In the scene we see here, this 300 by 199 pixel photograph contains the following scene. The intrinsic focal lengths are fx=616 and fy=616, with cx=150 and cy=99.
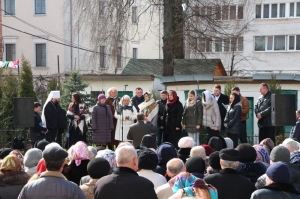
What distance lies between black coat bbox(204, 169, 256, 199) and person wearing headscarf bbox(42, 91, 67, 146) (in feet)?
Answer: 31.0

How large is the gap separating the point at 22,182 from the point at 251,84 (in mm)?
17165

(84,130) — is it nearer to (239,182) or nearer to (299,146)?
(299,146)

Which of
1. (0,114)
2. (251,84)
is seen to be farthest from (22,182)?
(251,84)

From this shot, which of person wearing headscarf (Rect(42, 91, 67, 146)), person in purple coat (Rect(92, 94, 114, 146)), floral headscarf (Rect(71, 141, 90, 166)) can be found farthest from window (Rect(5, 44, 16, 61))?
floral headscarf (Rect(71, 141, 90, 166))

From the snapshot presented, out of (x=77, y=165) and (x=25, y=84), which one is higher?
(x=25, y=84)

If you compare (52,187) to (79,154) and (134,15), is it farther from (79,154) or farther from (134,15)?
(134,15)

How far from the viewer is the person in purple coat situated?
16.6 meters

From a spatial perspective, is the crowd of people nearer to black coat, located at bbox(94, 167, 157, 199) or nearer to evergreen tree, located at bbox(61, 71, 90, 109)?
black coat, located at bbox(94, 167, 157, 199)

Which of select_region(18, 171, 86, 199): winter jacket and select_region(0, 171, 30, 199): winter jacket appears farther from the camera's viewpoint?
select_region(0, 171, 30, 199): winter jacket

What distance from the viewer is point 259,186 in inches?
297

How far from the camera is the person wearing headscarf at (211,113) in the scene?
16.2m

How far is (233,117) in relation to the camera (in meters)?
15.8

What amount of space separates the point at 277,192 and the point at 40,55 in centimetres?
4223

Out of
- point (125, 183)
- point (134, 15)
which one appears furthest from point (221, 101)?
point (134, 15)
